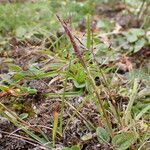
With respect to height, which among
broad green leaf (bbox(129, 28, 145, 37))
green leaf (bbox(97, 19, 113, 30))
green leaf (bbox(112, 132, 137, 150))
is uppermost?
green leaf (bbox(112, 132, 137, 150))

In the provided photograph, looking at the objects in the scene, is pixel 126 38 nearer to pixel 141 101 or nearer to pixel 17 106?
pixel 141 101

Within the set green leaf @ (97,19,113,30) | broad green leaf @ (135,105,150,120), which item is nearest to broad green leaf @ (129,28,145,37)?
green leaf @ (97,19,113,30)

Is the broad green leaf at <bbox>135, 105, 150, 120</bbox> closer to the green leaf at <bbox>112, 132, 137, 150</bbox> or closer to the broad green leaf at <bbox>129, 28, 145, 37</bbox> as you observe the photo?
the green leaf at <bbox>112, 132, 137, 150</bbox>

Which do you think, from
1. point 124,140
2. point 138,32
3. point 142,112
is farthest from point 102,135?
point 138,32

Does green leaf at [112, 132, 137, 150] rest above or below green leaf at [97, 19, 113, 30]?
above

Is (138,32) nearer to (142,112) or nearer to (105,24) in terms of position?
(105,24)

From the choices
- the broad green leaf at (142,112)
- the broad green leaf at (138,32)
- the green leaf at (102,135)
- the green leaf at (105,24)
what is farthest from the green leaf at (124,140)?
the green leaf at (105,24)

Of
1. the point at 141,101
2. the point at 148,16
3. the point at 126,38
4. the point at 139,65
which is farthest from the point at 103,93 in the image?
the point at 148,16
